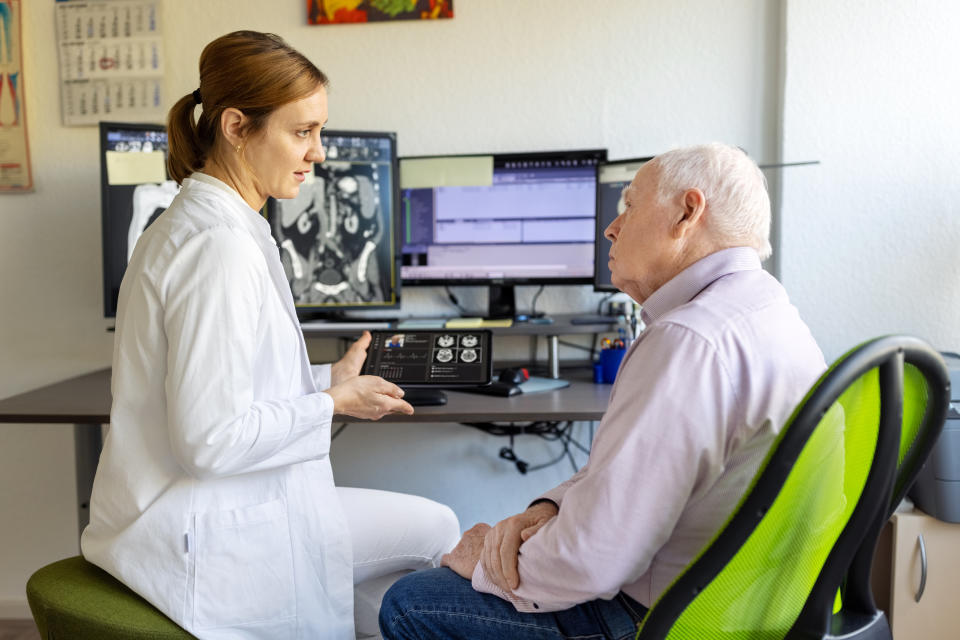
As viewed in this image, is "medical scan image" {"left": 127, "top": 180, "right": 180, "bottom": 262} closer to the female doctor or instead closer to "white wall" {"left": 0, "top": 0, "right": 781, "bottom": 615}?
"white wall" {"left": 0, "top": 0, "right": 781, "bottom": 615}

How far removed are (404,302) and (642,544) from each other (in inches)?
68.4

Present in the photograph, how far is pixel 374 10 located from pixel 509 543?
193 cm

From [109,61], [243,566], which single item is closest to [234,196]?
[243,566]

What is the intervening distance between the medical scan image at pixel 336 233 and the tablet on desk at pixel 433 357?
40cm

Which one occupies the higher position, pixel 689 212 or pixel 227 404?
pixel 689 212

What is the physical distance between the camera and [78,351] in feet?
8.77

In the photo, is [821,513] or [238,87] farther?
[238,87]

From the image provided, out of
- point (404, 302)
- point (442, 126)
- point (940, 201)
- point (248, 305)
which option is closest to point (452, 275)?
point (404, 302)

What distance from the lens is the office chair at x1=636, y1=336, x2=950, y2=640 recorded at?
2.50ft

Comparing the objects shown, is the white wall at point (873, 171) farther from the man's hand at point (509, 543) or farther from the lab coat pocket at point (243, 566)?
the lab coat pocket at point (243, 566)

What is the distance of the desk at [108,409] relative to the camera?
1.80m

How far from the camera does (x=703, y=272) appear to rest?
1096mm

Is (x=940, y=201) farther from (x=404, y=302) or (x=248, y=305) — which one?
(x=248, y=305)

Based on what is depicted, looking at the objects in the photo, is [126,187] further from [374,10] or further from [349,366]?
[349,366]
